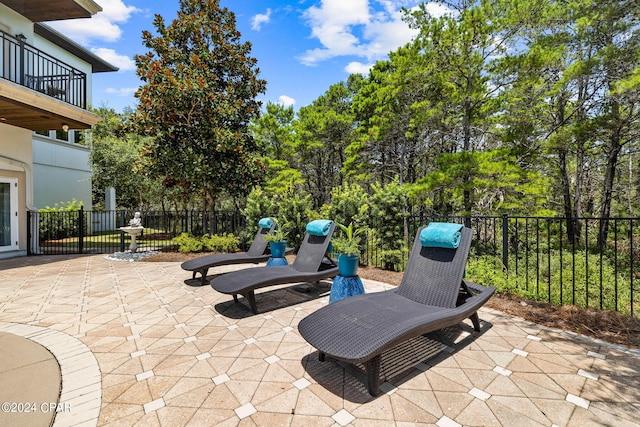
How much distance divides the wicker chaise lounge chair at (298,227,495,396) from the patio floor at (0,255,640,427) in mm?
314

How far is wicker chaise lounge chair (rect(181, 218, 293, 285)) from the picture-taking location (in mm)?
5844

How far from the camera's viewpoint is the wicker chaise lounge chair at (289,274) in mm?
4281

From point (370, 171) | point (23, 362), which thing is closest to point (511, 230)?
point (370, 171)

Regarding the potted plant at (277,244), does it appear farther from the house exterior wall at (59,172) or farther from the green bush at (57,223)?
the house exterior wall at (59,172)

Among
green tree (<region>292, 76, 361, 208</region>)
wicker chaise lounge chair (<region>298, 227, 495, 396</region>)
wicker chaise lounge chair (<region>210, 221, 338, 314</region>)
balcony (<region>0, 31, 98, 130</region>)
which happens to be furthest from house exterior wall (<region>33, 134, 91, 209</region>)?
wicker chaise lounge chair (<region>298, 227, 495, 396</region>)

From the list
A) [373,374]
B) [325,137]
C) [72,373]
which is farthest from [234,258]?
[325,137]

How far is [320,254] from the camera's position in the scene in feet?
17.3

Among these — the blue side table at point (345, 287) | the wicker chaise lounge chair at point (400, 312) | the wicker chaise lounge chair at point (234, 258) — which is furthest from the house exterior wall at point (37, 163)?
the wicker chaise lounge chair at point (400, 312)

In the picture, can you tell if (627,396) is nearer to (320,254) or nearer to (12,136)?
(320,254)

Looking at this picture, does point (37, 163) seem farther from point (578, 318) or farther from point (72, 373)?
point (578, 318)

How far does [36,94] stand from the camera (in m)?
7.68

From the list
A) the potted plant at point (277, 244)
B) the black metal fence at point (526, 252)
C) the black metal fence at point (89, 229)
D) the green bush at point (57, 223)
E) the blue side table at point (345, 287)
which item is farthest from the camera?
the green bush at point (57, 223)

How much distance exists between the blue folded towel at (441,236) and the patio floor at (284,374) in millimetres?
1033

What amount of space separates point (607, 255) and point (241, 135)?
43.8 ft
